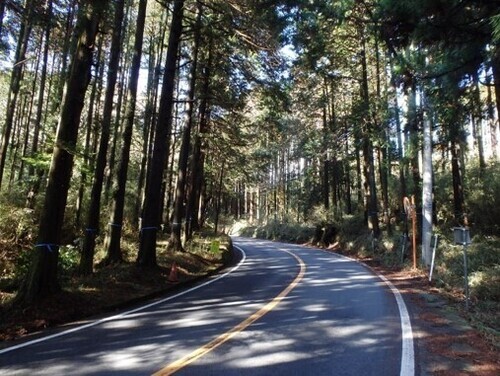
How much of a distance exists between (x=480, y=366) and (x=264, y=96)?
13363 millimetres

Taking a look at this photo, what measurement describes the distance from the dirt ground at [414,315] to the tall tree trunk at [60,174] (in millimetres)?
436

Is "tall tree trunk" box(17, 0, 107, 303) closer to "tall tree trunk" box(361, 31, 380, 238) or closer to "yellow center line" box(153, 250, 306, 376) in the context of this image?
"yellow center line" box(153, 250, 306, 376)

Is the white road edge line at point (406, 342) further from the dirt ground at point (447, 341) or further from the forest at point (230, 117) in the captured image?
the forest at point (230, 117)

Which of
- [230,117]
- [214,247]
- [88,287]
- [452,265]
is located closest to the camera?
[88,287]

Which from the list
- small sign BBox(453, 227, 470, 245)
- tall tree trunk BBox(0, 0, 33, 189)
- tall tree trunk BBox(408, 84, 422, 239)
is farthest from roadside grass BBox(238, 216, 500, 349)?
tall tree trunk BBox(0, 0, 33, 189)

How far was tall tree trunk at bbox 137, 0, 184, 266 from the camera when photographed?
14234 mm

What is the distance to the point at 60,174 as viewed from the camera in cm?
959

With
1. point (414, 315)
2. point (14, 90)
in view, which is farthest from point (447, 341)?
point (14, 90)

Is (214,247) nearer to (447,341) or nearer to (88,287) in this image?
(88,287)

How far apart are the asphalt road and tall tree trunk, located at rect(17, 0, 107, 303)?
1.48m

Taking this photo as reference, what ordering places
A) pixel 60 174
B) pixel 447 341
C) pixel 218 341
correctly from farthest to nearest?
pixel 60 174
pixel 447 341
pixel 218 341

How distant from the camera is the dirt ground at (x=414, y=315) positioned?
6.50 meters

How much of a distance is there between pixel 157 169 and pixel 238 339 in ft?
28.6

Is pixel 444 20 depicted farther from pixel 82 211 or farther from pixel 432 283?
pixel 82 211
